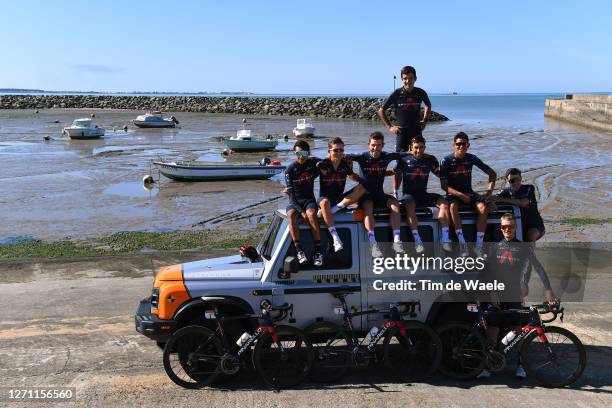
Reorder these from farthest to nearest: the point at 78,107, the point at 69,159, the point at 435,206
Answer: the point at 78,107 → the point at 69,159 → the point at 435,206

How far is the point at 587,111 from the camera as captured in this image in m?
64.3

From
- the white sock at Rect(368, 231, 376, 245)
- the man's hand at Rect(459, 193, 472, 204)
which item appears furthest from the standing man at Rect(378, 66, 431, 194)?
the white sock at Rect(368, 231, 376, 245)

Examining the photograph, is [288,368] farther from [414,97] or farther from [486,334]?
[414,97]

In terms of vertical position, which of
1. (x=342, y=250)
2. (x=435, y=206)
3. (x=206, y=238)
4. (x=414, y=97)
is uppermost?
(x=414, y=97)

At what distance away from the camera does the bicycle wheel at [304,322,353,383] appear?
6.80 metres

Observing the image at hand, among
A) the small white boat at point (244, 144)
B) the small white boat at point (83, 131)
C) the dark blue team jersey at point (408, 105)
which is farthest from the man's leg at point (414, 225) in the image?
Result: the small white boat at point (83, 131)

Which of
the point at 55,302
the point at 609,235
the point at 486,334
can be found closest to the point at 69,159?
the point at 55,302

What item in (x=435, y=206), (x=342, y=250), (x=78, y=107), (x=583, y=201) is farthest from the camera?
(x=78, y=107)

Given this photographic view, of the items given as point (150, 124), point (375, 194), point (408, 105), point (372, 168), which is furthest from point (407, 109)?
point (150, 124)

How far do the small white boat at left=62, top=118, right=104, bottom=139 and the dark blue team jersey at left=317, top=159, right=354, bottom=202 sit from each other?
4896 cm

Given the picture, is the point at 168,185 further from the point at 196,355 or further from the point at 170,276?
the point at 196,355

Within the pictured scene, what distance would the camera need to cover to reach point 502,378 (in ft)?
23.2

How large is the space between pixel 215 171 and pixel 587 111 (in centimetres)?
5146

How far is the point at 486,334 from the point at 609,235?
32.8 ft
